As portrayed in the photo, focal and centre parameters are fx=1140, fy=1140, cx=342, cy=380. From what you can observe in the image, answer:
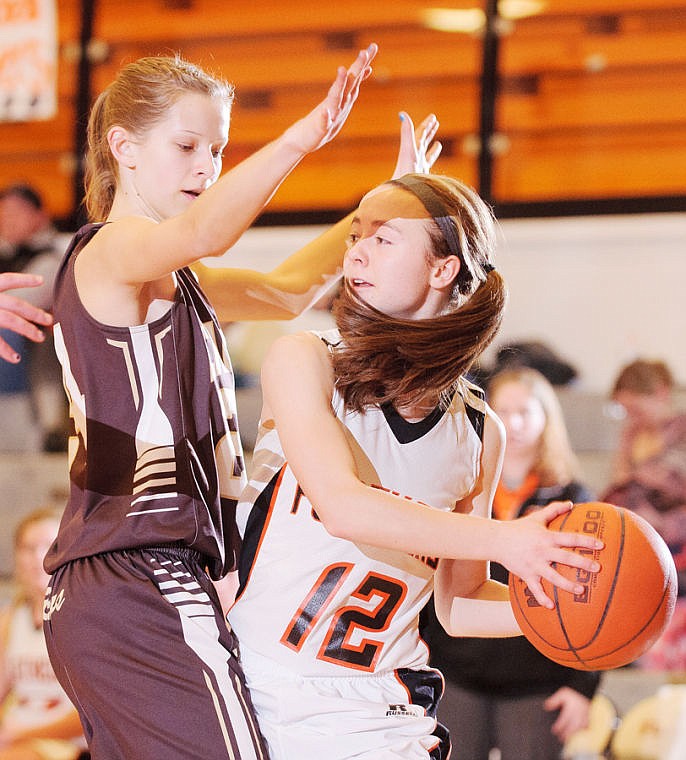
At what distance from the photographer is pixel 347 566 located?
87.3 inches

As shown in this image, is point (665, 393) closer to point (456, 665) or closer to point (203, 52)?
point (456, 665)

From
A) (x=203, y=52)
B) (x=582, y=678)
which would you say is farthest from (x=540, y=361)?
(x=203, y=52)

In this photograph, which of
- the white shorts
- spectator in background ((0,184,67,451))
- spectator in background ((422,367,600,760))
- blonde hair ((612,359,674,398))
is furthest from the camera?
spectator in background ((0,184,67,451))

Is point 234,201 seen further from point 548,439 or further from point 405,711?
point 548,439

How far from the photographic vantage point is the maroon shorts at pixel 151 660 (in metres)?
2.14

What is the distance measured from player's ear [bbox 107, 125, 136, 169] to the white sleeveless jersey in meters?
0.67

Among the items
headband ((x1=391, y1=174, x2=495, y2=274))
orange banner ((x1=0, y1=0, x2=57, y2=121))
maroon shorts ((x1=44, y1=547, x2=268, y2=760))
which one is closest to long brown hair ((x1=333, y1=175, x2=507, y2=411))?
headband ((x1=391, y1=174, x2=495, y2=274))

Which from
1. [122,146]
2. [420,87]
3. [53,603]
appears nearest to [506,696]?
[53,603]

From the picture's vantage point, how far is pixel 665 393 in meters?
5.20

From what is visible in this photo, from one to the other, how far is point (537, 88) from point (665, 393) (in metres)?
2.67

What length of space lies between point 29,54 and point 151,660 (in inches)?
242

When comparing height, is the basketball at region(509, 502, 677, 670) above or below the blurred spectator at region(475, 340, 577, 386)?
above

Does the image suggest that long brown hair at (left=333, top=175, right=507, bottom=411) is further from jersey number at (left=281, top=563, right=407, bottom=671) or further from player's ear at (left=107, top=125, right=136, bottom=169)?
→ player's ear at (left=107, top=125, right=136, bottom=169)

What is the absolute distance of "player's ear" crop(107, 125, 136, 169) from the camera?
259cm
